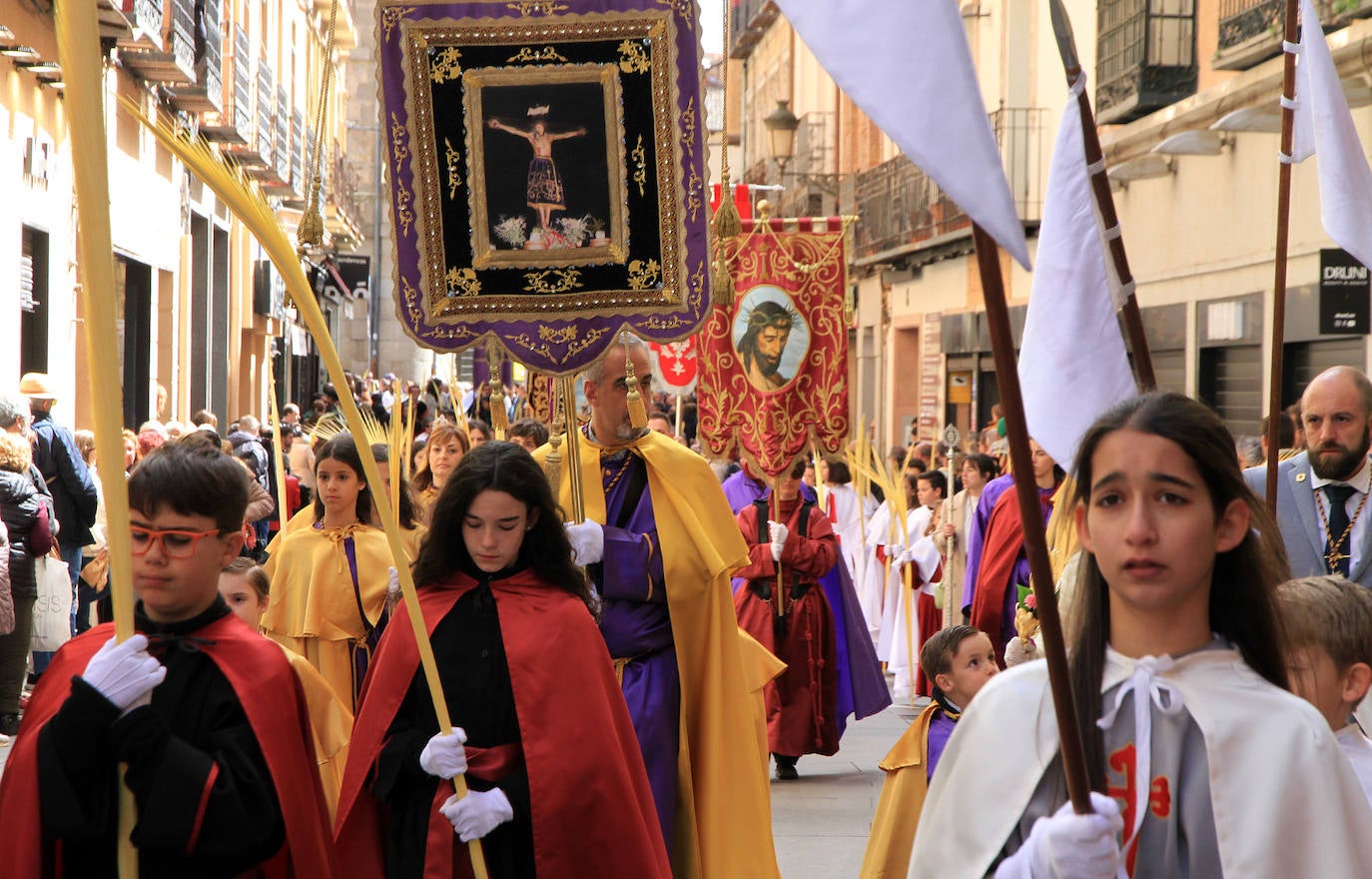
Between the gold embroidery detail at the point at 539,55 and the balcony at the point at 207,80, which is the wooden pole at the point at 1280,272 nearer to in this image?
the gold embroidery detail at the point at 539,55

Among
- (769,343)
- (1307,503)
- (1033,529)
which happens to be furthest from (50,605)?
(1033,529)

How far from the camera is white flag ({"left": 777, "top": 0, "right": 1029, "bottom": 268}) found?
2.15 m

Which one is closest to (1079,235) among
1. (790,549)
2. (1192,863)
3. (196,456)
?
(1192,863)

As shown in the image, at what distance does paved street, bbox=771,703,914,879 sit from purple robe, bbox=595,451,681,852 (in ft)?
5.83

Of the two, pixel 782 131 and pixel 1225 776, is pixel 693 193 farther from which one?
pixel 782 131

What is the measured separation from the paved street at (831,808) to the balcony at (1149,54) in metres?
7.87

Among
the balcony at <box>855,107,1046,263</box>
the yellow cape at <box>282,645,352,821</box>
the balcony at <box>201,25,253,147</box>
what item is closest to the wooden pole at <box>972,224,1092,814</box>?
the yellow cape at <box>282,645,352,821</box>

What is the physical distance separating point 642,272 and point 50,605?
4.85 m

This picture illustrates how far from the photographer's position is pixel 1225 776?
235 cm

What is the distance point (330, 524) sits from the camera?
6.20 metres

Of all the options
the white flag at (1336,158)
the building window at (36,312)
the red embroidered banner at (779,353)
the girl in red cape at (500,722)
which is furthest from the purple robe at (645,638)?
the building window at (36,312)

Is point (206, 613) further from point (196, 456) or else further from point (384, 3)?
point (384, 3)

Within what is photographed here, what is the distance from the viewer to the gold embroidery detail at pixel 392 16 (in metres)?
5.11

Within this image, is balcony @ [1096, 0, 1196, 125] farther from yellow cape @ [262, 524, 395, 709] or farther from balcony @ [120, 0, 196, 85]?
yellow cape @ [262, 524, 395, 709]
